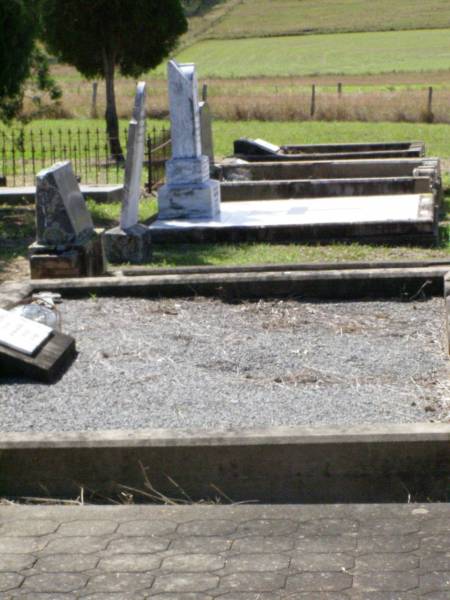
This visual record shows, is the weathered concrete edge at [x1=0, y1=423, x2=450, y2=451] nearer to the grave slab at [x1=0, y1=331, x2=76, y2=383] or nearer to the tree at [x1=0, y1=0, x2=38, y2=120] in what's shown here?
the grave slab at [x1=0, y1=331, x2=76, y2=383]

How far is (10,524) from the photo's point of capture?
4211mm

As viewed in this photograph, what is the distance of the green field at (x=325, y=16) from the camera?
238 ft

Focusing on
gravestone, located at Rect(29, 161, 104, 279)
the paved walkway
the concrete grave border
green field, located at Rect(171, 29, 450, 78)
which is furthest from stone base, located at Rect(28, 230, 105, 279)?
green field, located at Rect(171, 29, 450, 78)

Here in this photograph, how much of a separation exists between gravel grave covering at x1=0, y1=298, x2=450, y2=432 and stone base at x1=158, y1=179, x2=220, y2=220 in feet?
16.9

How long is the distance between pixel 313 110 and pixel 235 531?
29286 millimetres

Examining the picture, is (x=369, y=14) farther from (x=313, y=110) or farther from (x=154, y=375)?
(x=154, y=375)

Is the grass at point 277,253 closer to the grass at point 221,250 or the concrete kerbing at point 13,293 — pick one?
the grass at point 221,250

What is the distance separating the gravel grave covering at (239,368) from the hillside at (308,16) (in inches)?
2586

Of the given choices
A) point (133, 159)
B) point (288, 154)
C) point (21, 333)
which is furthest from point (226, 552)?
point (288, 154)

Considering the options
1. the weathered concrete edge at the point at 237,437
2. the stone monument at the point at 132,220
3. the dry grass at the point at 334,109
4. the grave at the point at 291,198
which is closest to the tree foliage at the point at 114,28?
the grave at the point at 291,198

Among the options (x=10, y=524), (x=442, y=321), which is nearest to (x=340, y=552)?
(x=10, y=524)

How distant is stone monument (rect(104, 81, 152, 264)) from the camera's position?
37.3 ft

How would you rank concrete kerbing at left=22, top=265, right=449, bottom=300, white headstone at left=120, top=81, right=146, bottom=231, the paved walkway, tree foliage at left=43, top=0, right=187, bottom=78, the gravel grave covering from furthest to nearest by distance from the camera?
1. tree foliage at left=43, top=0, right=187, bottom=78
2. white headstone at left=120, top=81, right=146, bottom=231
3. concrete kerbing at left=22, top=265, right=449, bottom=300
4. the gravel grave covering
5. the paved walkway

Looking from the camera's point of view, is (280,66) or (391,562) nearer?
(391,562)
